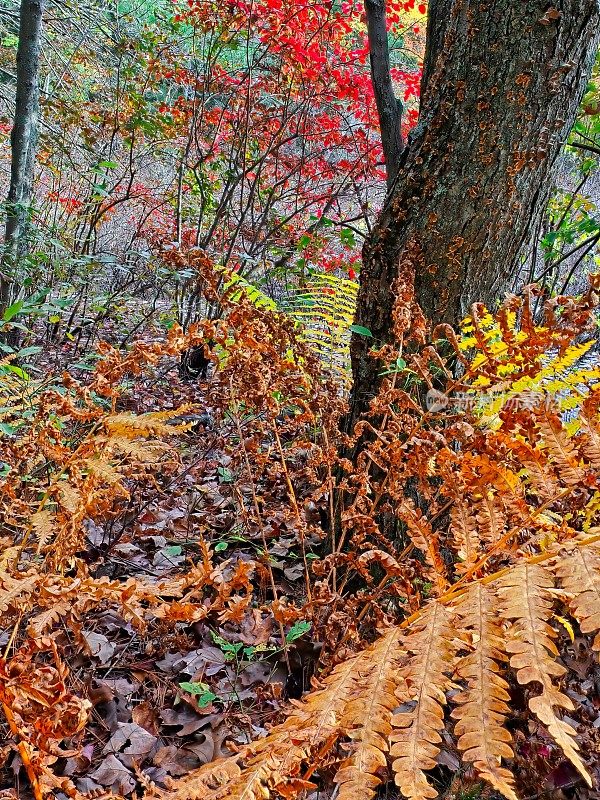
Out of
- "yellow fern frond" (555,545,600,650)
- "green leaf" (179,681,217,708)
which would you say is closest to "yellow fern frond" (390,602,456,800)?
"yellow fern frond" (555,545,600,650)

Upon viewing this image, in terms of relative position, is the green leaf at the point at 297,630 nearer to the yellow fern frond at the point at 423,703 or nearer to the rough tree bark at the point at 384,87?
the yellow fern frond at the point at 423,703

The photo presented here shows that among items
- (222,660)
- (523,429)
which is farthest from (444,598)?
(222,660)

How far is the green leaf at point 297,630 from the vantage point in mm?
1805

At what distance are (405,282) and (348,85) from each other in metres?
5.45

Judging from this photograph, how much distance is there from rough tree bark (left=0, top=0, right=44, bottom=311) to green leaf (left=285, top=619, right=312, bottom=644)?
3658 mm

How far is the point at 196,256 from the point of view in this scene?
1.68 meters

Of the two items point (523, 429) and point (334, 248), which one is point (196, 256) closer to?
point (523, 429)

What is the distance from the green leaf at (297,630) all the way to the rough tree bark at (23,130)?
144 inches

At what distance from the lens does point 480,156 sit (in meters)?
1.87

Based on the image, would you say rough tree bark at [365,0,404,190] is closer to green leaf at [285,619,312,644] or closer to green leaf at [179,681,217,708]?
green leaf at [285,619,312,644]

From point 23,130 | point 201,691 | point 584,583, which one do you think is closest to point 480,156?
point 584,583

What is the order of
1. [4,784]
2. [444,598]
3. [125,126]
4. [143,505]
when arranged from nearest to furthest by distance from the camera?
[444,598], [4,784], [143,505], [125,126]

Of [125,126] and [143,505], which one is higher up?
[125,126]

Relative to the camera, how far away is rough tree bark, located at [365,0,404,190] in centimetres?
294
